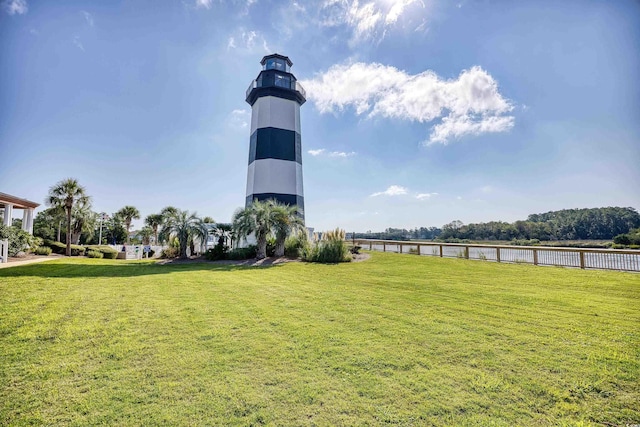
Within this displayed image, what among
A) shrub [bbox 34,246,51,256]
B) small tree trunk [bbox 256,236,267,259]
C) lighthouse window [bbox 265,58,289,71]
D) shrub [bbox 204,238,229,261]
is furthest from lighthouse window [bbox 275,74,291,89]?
shrub [bbox 34,246,51,256]

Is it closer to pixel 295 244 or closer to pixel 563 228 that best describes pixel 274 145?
pixel 295 244

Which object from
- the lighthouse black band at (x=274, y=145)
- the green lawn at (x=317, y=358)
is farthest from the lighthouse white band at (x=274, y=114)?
the green lawn at (x=317, y=358)

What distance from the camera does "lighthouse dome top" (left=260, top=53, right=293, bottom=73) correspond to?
69.4 feet

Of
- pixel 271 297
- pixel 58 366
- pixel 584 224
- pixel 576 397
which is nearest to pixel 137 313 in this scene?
pixel 58 366

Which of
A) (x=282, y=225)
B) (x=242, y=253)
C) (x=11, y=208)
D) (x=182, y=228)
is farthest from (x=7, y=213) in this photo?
(x=282, y=225)

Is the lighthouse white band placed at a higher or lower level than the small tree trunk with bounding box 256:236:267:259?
higher

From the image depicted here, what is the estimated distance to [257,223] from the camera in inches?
533

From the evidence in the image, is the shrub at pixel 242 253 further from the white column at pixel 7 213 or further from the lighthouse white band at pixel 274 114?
the white column at pixel 7 213

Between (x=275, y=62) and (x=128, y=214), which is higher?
(x=275, y=62)

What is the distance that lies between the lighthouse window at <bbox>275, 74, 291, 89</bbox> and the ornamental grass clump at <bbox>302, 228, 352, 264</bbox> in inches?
507

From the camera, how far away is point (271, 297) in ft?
19.3

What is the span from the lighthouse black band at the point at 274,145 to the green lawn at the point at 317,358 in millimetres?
14323

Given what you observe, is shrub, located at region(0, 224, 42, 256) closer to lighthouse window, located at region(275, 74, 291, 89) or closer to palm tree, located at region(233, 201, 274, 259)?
palm tree, located at region(233, 201, 274, 259)

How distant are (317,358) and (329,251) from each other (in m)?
10.1
